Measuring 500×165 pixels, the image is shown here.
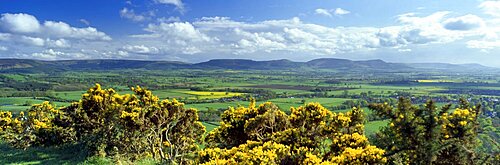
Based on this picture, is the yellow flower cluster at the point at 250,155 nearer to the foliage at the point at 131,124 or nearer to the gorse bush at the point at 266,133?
the gorse bush at the point at 266,133

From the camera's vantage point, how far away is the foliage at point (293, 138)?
35.5ft

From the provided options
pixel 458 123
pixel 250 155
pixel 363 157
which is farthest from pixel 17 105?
pixel 458 123

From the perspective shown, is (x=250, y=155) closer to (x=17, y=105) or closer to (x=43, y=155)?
(x=43, y=155)

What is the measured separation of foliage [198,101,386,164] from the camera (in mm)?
10820

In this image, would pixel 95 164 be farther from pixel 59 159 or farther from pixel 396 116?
pixel 396 116

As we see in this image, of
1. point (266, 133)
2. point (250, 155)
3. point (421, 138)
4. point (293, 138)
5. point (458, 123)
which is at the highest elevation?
point (458, 123)

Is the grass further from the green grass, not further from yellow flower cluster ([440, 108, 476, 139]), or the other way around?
yellow flower cluster ([440, 108, 476, 139])

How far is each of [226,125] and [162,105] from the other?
416 cm

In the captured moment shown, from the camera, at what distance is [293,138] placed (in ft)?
44.5

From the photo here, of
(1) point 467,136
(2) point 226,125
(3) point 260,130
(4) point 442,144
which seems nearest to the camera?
(4) point 442,144

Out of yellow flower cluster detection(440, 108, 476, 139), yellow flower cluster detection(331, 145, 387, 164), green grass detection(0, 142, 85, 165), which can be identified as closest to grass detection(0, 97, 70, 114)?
green grass detection(0, 142, 85, 165)

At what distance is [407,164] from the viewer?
11.4 metres

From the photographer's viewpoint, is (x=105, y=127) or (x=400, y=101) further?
(x=105, y=127)

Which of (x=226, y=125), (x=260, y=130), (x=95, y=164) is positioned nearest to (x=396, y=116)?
(x=260, y=130)
